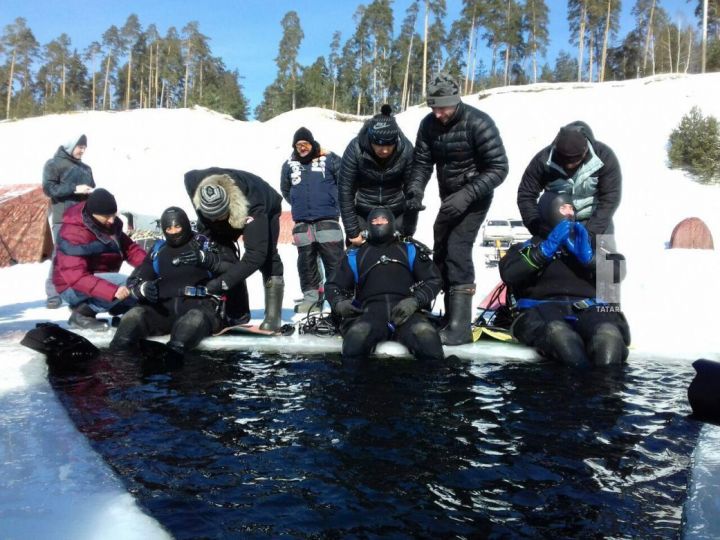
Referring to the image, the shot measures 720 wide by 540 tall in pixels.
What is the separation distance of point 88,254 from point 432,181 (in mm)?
22439

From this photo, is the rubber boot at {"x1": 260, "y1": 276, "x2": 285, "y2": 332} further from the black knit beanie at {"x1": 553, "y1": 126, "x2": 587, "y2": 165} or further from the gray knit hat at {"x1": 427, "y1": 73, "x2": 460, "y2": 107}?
the black knit beanie at {"x1": 553, "y1": 126, "x2": 587, "y2": 165}

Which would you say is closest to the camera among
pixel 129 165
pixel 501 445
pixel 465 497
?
pixel 465 497

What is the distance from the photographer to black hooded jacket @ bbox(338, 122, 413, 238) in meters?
5.73

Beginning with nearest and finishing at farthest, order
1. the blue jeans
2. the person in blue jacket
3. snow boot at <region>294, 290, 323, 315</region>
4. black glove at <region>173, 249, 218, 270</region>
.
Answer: black glove at <region>173, 249, 218, 270</region>
the blue jeans
snow boot at <region>294, 290, 323, 315</region>
the person in blue jacket

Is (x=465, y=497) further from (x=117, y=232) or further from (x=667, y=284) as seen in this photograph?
(x=667, y=284)

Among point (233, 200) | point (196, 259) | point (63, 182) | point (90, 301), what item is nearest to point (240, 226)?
point (233, 200)

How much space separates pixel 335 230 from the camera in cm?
708

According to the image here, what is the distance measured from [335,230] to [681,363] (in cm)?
371

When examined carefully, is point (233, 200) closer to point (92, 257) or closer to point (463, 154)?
point (92, 257)

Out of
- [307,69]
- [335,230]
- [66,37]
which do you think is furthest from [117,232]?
[66,37]

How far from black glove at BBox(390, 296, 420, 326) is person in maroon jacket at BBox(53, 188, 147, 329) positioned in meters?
2.21

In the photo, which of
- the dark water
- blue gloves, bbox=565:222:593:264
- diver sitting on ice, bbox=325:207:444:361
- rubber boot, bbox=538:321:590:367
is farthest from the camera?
diver sitting on ice, bbox=325:207:444:361

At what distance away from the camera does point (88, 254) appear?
5.84 meters

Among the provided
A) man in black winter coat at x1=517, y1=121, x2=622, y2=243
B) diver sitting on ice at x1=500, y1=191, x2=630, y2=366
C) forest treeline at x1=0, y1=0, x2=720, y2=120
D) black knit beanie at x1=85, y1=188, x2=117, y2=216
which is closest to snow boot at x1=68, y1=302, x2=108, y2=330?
black knit beanie at x1=85, y1=188, x2=117, y2=216
